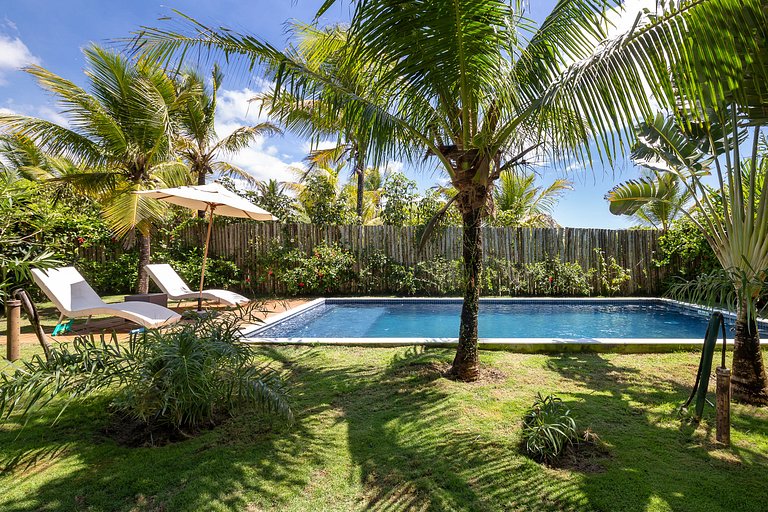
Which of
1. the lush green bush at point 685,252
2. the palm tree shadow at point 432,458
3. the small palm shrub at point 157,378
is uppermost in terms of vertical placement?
the lush green bush at point 685,252

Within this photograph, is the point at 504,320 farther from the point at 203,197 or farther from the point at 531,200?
the point at 531,200

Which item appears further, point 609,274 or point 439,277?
point 609,274

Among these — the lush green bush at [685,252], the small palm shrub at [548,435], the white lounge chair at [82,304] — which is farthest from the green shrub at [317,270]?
the lush green bush at [685,252]

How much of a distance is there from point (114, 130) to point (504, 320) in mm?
9409

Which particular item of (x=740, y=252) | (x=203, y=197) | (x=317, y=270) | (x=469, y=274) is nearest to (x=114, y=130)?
(x=203, y=197)

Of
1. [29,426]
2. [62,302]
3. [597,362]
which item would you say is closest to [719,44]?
[597,362]

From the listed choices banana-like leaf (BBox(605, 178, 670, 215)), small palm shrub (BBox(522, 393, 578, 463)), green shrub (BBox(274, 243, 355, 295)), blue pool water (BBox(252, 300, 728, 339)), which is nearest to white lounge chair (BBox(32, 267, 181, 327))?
blue pool water (BBox(252, 300, 728, 339))

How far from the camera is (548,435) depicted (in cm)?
245

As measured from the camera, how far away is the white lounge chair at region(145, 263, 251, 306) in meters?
7.38

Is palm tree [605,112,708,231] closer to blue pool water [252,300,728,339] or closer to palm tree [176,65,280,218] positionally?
blue pool water [252,300,728,339]

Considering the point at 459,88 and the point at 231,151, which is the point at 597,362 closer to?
the point at 459,88

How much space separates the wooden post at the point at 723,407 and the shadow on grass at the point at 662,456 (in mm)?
82

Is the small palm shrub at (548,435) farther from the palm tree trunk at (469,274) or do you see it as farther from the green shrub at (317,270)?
the green shrub at (317,270)

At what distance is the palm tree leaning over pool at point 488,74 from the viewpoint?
2.52m
